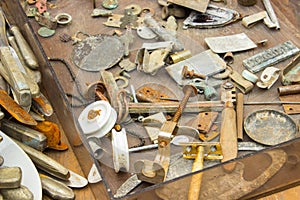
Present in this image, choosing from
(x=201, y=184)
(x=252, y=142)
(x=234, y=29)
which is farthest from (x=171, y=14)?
(x=201, y=184)

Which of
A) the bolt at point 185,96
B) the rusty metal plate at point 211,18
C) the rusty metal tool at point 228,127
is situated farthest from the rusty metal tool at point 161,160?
the rusty metal plate at point 211,18

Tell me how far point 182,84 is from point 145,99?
0.13 meters

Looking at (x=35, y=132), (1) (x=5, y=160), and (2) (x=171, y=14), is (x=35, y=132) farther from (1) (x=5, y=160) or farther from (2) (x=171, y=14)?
(2) (x=171, y=14)

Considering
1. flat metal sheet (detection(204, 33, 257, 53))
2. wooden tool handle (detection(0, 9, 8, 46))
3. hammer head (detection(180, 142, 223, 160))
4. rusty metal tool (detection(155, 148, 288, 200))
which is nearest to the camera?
rusty metal tool (detection(155, 148, 288, 200))

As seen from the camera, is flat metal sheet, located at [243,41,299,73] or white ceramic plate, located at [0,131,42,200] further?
flat metal sheet, located at [243,41,299,73]

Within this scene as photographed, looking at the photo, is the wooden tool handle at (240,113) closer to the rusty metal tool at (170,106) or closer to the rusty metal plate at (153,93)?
the rusty metal tool at (170,106)

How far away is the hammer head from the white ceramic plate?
336 millimetres

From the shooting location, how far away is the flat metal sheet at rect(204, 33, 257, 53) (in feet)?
5.76

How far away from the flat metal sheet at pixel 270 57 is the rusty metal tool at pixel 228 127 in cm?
13

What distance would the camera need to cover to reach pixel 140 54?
1.71m

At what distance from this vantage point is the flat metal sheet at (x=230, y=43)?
1755 millimetres

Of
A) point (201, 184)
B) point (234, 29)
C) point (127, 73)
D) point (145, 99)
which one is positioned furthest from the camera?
point (234, 29)

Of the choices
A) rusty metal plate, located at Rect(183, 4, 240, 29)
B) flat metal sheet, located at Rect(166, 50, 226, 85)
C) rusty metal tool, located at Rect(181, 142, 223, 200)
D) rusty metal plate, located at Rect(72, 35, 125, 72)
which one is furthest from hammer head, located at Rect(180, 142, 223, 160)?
rusty metal plate, located at Rect(183, 4, 240, 29)

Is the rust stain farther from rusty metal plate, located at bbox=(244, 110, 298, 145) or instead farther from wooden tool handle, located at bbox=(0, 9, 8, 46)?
rusty metal plate, located at bbox=(244, 110, 298, 145)
